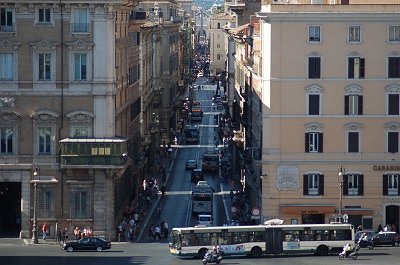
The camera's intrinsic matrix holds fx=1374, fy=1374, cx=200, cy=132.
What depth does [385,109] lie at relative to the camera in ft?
319

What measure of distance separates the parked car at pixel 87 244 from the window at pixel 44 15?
51.8 feet

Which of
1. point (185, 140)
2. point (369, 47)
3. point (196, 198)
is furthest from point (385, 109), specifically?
point (185, 140)

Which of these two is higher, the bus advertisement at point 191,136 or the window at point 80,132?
the window at point 80,132

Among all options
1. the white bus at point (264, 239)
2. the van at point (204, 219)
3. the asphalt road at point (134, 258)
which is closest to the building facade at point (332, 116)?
the van at point (204, 219)

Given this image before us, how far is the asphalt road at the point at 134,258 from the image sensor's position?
82.8 metres

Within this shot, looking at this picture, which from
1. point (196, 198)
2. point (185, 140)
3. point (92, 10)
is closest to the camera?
point (92, 10)

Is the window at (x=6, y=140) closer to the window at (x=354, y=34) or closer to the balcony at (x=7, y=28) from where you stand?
the balcony at (x=7, y=28)

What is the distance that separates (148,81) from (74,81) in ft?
178

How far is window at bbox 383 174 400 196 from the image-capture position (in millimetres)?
96938

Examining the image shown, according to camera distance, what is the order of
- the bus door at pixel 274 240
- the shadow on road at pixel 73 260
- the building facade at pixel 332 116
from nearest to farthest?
the shadow on road at pixel 73 260 → the bus door at pixel 274 240 → the building facade at pixel 332 116

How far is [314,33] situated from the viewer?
9719 centimetres

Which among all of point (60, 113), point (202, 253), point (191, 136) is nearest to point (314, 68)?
point (202, 253)

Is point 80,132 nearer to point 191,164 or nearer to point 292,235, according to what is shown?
point 292,235

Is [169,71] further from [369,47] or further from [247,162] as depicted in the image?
[369,47]
